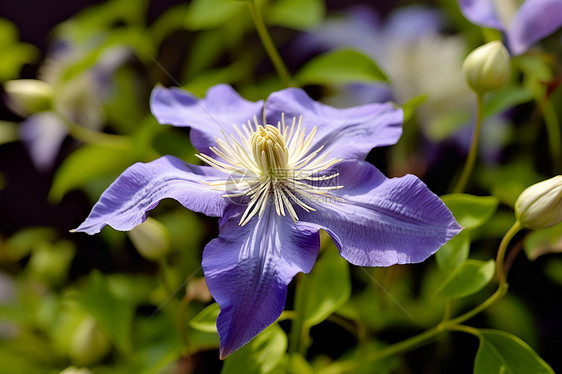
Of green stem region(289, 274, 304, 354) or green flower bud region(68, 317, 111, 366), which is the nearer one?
green stem region(289, 274, 304, 354)

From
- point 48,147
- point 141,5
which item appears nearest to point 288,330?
point 48,147

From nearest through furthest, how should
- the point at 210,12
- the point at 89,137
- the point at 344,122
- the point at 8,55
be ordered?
the point at 344,122 < the point at 210,12 < the point at 89,137 < the point at 8,55

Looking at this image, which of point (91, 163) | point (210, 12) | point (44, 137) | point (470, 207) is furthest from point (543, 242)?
point (44, 137)

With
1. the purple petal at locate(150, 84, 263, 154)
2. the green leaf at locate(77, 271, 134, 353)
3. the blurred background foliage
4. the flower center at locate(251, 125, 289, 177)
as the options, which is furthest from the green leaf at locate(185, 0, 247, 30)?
the green leaf at locate(77, 271, 134, 353)

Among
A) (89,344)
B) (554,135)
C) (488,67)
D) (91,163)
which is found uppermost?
(488,67)

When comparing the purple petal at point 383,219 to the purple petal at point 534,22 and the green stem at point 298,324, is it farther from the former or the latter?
the purple petal at point 534,22

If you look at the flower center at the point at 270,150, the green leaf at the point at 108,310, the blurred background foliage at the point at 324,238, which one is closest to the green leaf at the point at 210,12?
the blurred background foliage at the point at 324,238

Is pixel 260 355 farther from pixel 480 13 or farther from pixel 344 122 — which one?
pixel 480 13

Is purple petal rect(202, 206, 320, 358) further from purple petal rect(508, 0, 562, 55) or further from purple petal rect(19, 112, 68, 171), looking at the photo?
purple petal rect(19, 112, 68, 171)
